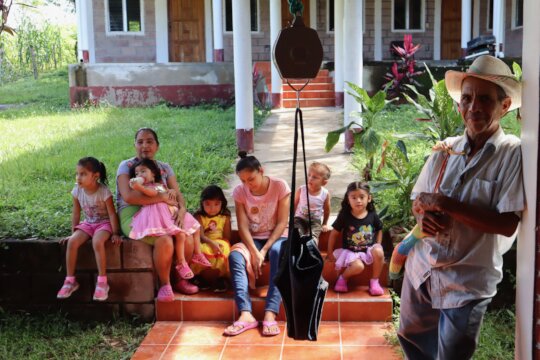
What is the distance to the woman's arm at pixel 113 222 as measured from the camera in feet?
16.0

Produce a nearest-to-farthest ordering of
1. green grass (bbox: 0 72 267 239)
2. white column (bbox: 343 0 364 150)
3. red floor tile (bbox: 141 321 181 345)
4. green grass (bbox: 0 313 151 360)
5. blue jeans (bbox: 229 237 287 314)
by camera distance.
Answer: green grass (bbox: 0 313 151 360)
red floor tile (bbox: 141 321 181 345)
blue jeans (bbox: 229 237 287 314)
green grass (bbox: 0 72 267 239)
white column (bbox: 343 0 364 150)

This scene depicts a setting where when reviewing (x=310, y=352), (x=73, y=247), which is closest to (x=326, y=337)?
(x=310, y=352)

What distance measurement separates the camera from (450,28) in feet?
64.5

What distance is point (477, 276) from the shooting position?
2783 millimetres

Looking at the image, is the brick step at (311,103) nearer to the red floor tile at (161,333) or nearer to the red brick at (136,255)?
the red brick at (136,255)

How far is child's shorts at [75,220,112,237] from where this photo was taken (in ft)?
16.1

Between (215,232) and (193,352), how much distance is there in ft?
3.34

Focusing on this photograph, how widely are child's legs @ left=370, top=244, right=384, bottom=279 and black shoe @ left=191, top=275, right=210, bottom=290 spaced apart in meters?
1.24

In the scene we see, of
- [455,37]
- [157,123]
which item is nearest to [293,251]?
[157,123]

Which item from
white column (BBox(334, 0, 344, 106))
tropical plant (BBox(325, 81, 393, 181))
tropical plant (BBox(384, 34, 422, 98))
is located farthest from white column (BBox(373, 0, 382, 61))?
tropical plant (BBox(325, 81, 393, 181))

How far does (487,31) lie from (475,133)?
710 inches

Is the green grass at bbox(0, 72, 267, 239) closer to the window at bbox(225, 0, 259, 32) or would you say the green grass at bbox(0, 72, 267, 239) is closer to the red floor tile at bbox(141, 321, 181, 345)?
the red floor tile at bbox(141, 321, 181, 345)

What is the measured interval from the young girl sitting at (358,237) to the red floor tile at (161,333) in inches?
47.6

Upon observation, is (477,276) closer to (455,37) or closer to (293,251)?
(293,251)
